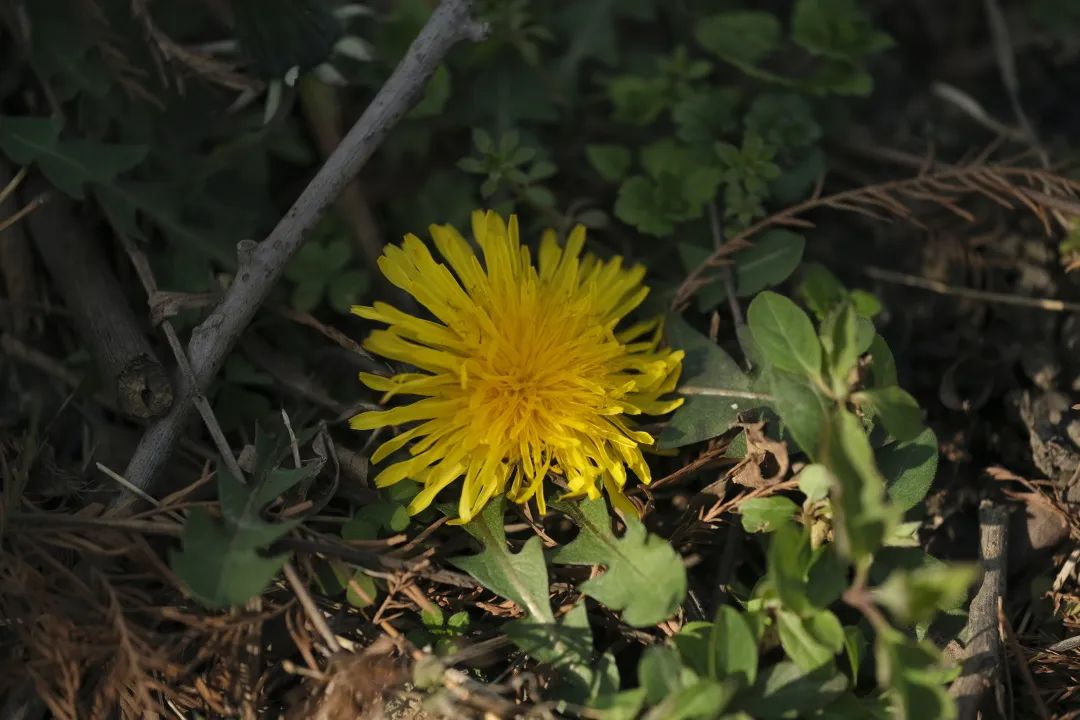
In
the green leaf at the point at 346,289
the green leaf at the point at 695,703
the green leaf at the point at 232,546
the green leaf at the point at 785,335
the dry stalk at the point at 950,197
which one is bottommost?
the green leaf at the point at 695,703

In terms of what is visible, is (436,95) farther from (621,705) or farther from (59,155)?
(621,705)

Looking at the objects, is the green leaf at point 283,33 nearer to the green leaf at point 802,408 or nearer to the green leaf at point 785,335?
the green leaf at point 785,335

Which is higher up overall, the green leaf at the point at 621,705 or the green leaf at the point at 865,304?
the green leaf at the point at 865,304

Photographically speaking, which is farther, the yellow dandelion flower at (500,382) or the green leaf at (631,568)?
the yellow dandelion flower at (500,382)

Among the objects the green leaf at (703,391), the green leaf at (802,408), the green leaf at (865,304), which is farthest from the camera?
the green leaf at (865,304)

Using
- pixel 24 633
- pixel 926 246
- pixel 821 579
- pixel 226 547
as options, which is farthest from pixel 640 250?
pixel 24 633

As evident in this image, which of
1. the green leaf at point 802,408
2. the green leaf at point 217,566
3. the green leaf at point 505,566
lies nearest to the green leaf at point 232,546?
the green leaf at point 217,566

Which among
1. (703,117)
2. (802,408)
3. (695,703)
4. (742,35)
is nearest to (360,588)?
(695,703)

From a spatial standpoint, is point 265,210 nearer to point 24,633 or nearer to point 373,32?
point 373,32
